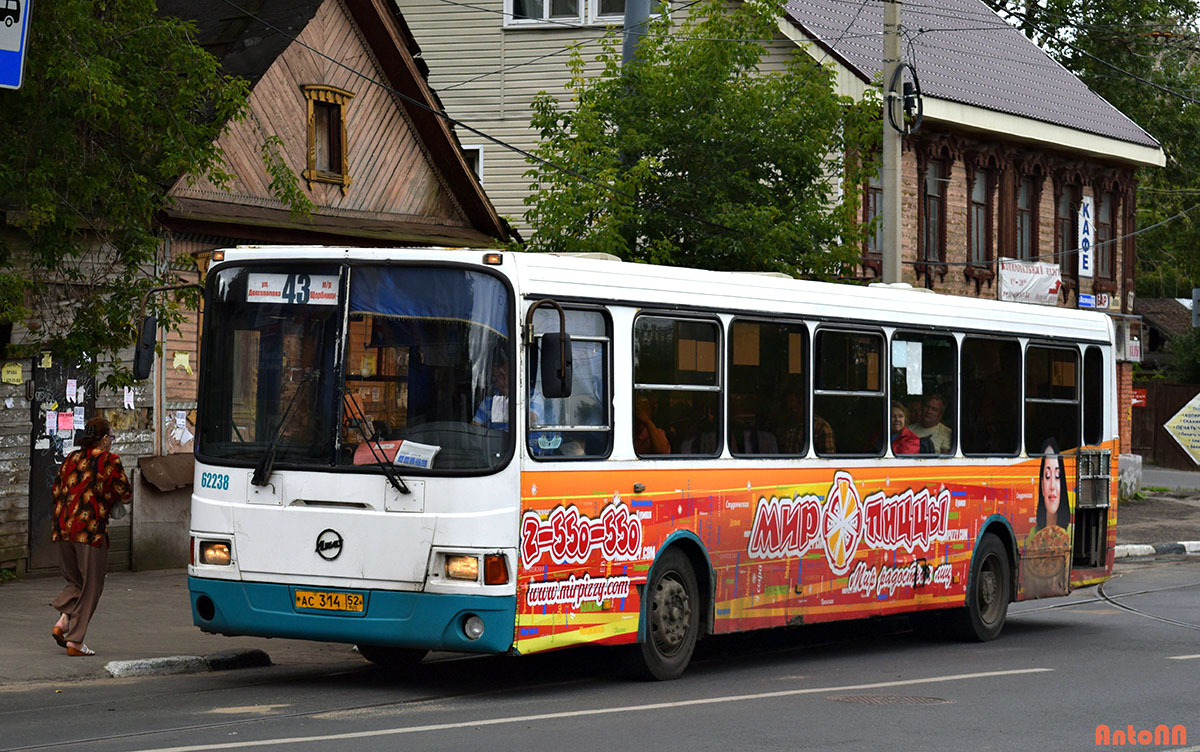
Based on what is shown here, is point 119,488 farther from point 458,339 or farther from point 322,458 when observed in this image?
point 458,339

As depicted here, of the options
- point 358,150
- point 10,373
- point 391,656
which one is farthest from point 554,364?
point 358,150

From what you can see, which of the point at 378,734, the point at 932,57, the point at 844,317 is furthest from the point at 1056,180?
the point at 378,734

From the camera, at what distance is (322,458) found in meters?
11.0

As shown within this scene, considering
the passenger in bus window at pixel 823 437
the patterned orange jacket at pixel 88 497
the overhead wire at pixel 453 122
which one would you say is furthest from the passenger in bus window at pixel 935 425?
the patterned orange jacket at pixel 88 497

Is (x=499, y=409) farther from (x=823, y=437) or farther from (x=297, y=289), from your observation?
(x=823, y=437)

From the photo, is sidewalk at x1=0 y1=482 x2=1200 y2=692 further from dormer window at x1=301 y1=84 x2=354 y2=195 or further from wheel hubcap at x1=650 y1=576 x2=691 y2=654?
dormer window at x1=301 y1=84 x2=354 y2=195

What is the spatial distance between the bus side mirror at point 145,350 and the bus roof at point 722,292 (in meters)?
0.66

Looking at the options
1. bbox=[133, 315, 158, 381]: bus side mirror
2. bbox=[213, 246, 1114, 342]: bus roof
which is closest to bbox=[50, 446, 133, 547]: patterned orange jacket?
bbox=[133, 315, 158, 381]: bus side mirror

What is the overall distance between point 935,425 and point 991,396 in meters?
0.99

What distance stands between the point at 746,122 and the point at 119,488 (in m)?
10.1

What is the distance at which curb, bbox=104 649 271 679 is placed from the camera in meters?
12.3

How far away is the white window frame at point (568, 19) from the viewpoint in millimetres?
32500

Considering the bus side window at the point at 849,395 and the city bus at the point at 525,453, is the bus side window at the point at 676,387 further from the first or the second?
the bus side window at the point at 849,395

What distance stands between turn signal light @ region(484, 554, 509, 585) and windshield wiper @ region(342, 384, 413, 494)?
632mm
